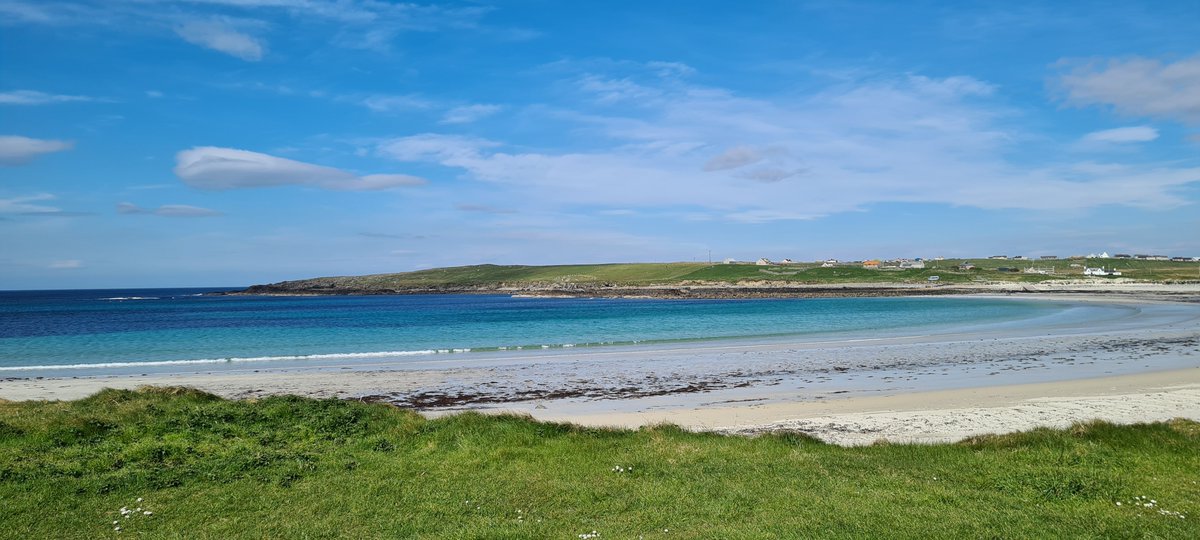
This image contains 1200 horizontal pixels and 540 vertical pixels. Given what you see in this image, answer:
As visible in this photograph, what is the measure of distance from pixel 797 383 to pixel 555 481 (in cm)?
1853

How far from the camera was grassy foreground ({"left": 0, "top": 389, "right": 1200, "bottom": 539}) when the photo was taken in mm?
8320

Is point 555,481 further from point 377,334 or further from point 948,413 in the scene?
point 377,334

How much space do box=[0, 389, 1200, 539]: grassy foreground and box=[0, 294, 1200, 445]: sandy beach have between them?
14.7ft

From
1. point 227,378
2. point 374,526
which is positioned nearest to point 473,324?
point 227,378

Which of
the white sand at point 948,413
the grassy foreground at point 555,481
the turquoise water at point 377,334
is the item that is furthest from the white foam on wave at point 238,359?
the grassy foreground at point 555,481

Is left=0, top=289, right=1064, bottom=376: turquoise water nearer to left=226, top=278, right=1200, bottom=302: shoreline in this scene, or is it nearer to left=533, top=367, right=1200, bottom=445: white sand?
left=533, top=367, right=1200, bottom=445: white sand

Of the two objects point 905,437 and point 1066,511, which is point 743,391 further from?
point 1066,511

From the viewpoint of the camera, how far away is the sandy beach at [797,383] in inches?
734

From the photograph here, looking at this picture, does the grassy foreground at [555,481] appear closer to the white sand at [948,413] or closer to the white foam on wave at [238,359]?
the white sand at [948,413]

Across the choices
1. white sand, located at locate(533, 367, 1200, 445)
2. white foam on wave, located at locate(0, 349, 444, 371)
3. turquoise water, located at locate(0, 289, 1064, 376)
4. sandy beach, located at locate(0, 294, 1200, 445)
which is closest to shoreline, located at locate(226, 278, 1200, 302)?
turquoise water, located at locate(0, 289, 1064, 376)

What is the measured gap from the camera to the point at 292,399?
56.6 feet

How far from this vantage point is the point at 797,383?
88.4 feet

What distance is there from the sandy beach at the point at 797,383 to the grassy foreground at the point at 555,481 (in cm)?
448

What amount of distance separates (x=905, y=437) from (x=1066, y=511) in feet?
22.6
